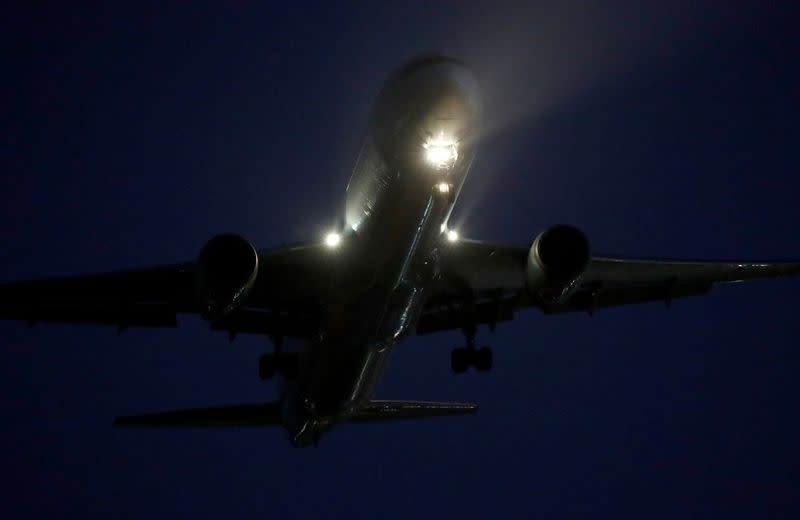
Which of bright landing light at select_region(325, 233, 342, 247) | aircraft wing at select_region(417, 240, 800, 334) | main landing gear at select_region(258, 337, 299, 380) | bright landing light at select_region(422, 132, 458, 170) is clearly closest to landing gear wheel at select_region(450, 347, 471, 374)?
aircraft wing at select_region(417, 240, 800, 334)

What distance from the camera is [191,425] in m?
25.1

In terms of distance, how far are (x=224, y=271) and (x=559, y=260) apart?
656cm

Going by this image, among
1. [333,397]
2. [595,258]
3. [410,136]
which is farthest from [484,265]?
[410,136]

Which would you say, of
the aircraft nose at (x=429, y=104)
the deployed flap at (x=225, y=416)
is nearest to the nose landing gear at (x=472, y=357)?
the deployed flap at (x=225, y=416)

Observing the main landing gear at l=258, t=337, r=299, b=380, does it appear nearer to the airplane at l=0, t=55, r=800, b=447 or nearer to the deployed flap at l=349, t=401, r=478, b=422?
the airplane at l=0, t=55, r=800, b=447

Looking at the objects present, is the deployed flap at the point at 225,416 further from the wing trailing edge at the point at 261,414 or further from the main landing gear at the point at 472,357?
the main landing gear at the point at 472,357

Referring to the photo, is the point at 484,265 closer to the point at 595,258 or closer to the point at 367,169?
the point at 595,258

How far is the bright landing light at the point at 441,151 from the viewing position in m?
16.0

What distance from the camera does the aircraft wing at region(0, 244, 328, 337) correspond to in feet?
65.8

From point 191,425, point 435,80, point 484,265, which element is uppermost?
point 435,80

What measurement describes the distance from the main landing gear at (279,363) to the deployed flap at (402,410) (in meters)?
3.72

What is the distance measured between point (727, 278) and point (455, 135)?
38.8ft

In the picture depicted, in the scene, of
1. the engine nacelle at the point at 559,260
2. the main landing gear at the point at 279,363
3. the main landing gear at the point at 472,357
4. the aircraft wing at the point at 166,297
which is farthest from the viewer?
the main landing gear at the point at 472,357

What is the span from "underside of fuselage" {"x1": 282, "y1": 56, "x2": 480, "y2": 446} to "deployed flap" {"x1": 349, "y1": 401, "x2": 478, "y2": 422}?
382 cm
